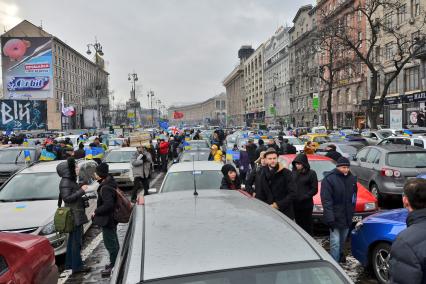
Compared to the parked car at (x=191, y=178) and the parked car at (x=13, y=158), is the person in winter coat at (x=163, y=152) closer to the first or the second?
the parked car at (x=13, y=158)

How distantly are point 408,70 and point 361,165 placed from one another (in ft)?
115

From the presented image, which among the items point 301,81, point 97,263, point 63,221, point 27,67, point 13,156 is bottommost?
point 97,263

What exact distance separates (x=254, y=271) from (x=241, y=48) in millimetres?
172842

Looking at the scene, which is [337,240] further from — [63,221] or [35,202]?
[35,202]

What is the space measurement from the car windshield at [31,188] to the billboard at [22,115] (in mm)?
30488

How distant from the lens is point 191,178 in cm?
836

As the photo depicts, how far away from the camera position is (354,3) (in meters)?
53.8

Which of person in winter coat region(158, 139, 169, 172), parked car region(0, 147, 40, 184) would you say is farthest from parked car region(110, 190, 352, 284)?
person in winter coat region(158, 139, 169, 172)

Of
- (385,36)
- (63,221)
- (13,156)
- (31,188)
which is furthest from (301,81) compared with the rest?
(63,221)

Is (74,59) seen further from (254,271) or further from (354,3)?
(254,271)

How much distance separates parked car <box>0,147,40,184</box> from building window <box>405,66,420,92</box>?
3669cm

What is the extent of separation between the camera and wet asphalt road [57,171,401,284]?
6014mm

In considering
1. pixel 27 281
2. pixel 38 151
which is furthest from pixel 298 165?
pixel 38 151

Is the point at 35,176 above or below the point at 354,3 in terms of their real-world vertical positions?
below
